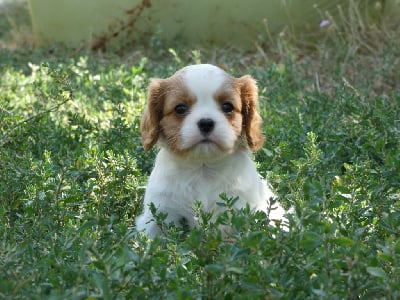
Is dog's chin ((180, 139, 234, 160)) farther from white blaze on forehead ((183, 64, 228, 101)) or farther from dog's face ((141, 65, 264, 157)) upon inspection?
white blaze on forehead ((183, 64, 228, 101))

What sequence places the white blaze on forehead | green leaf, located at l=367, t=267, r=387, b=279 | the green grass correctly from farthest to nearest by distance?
the white blaze on forehead, the green grass, green leaf, located at l=367, t=267, r=387, b=279

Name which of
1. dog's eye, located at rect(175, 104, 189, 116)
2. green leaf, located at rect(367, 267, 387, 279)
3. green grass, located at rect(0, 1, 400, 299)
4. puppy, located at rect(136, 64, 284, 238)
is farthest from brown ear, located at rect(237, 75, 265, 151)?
green leaf, located at rect(367, 267, 387, 279)

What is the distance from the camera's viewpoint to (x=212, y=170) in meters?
4.55

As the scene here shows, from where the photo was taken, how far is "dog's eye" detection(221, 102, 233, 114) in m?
4.41

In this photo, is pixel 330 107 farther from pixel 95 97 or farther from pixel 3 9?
pixel 3 9

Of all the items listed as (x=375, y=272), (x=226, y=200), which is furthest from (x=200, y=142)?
(x=375, y=272)

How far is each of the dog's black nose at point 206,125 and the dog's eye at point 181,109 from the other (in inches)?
7.3

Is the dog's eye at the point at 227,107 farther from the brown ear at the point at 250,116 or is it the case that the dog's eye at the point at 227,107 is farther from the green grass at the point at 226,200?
the green grass at the point at 226,200

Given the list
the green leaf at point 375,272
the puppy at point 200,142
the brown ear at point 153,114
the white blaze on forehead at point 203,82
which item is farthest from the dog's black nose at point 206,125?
the green leaf at point 375,272

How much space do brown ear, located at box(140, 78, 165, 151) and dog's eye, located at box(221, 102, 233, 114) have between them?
381mm

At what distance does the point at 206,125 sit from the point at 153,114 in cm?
51

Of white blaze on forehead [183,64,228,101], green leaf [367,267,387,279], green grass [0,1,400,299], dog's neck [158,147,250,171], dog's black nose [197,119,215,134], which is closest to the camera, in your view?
green leaf [367,267,387,279]

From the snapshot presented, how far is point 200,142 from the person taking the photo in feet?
14.0

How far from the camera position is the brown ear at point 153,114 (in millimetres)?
4551
